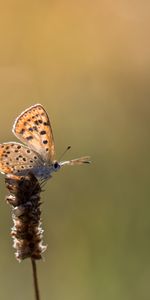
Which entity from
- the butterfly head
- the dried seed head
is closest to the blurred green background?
the butterfly head

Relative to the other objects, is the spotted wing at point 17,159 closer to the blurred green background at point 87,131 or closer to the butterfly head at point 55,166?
the butterfly head at point 55,166

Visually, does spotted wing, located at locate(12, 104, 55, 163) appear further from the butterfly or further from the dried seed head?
the dried seed head

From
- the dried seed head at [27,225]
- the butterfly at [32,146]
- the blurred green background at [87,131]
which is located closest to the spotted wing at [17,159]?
the butterfly at [32,146]

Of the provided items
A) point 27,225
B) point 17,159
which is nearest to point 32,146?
point 17,159

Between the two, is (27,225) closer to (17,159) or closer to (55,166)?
(17,159)

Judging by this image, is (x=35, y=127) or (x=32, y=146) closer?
(x=35, y=127)

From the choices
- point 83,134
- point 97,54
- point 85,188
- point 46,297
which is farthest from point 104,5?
point 46,297

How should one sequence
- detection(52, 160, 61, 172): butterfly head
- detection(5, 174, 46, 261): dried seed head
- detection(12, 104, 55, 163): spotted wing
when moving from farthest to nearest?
detection(52, 160, 61, 172): butterfly head, detection(12, 104, 55, 163): spotted wing, detection(5, 174, 46, 261): dried seed head
